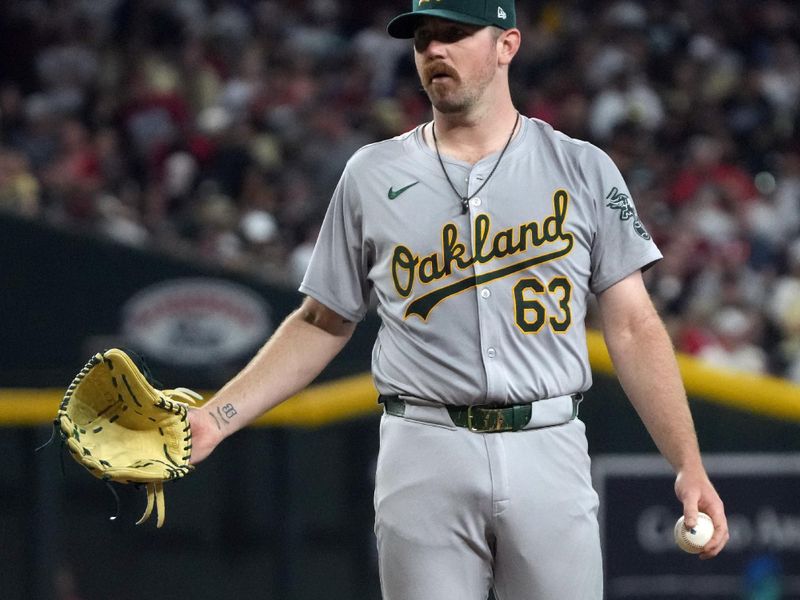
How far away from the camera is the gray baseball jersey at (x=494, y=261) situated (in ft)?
9.97

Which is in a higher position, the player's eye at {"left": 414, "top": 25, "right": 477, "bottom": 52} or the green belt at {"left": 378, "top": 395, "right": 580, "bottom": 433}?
the player's eye at {"left": 414, "top": 25, "right": 477, "bottom": 52}

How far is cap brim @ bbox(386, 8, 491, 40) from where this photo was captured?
3025 millimetres

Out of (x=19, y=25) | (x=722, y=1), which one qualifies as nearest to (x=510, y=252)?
(x=19, y=25)

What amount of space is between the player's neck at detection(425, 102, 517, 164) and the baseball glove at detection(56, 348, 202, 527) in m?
0.77

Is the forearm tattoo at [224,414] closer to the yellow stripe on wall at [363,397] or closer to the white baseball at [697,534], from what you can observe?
the white baseball at [697,534]

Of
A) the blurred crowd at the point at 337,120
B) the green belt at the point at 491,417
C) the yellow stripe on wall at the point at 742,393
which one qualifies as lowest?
the green belt at the point at 491,417

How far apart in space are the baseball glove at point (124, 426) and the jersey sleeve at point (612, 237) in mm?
895

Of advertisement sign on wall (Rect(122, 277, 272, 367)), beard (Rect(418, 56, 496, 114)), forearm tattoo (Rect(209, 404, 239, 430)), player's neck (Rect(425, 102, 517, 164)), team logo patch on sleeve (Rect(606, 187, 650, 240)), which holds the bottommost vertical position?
forearm tattoo (Rect(209, 404, 239, 430))

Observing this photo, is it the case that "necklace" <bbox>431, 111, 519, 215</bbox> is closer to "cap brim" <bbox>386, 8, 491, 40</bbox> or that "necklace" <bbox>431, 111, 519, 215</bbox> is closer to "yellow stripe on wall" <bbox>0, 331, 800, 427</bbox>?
"cap brim" <bbox>386, 8, 491, 40</bbox>

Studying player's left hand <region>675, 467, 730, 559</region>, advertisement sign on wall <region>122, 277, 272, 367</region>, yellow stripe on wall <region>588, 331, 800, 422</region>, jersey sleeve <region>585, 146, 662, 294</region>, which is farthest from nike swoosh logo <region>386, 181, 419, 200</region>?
advertisement sign on wall <region>122, 277, 272, 367</region>

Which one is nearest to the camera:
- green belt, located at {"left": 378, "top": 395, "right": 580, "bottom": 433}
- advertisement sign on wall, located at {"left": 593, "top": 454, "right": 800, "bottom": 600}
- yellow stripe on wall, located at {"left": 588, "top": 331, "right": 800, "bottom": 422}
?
green belt, located at {"left": 378, "top": 395, "right": 580, "bottom": 433}

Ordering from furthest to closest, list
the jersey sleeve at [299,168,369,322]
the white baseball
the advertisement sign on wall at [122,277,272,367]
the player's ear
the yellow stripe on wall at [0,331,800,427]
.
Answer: the advertisement sign on wall at [122,277,272,367] < the yellow stripe on wall at [0,331,800,427] < the jersey sleeve at [299,168,369,322] < the player's ear < the white baseball

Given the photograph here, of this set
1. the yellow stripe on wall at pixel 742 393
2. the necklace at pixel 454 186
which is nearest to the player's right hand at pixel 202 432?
the necklace at pixel 454 186

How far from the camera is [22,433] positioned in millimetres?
6273
